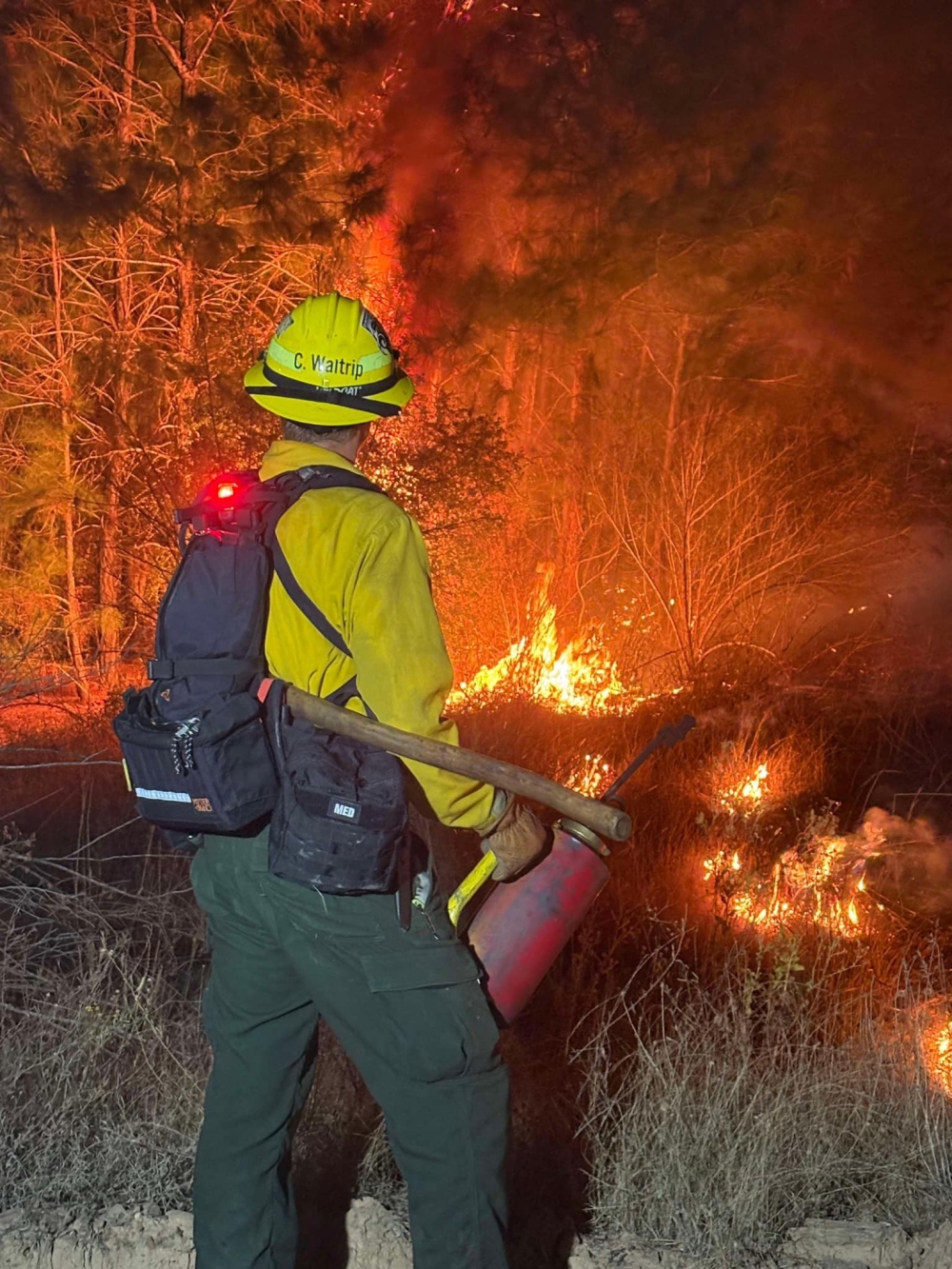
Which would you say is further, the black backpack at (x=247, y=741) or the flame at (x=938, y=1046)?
the flame at (x=938, y=1046)

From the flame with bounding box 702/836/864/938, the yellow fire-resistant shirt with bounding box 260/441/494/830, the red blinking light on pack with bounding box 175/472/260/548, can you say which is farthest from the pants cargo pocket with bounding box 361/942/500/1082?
the flame with bounding box 702/836/864/938

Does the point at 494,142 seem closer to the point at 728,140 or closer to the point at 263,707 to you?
the point at 728,140

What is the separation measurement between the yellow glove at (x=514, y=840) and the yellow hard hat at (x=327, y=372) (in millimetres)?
775

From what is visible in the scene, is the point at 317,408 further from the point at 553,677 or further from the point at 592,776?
the point at 553,677

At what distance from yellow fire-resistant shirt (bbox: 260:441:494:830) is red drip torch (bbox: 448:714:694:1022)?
26cm

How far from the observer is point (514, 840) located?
2502 mm

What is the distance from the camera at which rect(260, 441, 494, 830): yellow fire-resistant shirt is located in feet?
7.72

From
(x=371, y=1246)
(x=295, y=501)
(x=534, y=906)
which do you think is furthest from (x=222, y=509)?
(x=371, y=1246)

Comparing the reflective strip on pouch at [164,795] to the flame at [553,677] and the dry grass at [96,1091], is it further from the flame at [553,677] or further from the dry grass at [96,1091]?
the flame at [553,677]

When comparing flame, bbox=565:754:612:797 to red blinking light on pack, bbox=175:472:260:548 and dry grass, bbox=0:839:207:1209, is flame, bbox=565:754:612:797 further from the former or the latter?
red blinking light on pack, bbox=175:472:260:548

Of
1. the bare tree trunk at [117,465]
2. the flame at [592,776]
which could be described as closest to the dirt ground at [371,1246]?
the flame at [592,776]

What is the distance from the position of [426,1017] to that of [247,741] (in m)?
0.56

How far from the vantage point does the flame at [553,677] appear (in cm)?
925

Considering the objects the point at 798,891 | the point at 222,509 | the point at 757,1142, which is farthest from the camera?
the point at 798,891
